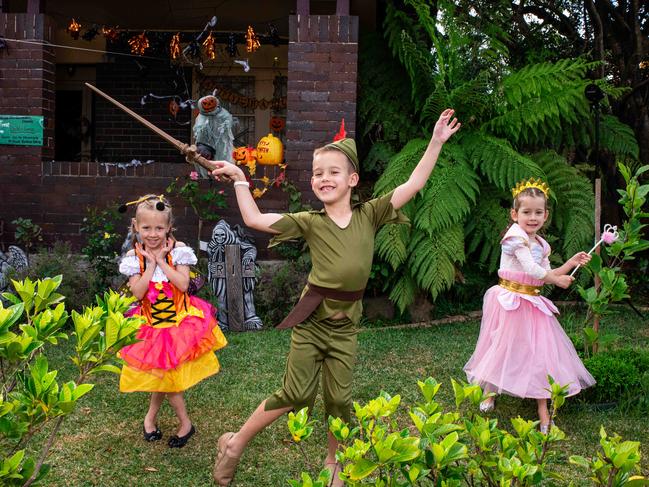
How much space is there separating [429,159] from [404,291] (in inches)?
140

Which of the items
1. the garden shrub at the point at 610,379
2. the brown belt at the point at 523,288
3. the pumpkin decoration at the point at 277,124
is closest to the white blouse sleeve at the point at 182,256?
the brown belt at the point at 523,288

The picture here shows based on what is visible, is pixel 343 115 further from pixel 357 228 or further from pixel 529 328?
pixel 357 228

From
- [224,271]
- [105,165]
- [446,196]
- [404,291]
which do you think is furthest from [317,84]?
[105,165]

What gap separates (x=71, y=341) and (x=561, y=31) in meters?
7.03

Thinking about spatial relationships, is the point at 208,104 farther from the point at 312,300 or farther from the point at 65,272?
the point at 312,300

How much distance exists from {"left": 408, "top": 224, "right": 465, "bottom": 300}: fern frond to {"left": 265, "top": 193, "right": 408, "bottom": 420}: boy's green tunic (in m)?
3.14

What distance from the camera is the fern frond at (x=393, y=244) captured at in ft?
20.6

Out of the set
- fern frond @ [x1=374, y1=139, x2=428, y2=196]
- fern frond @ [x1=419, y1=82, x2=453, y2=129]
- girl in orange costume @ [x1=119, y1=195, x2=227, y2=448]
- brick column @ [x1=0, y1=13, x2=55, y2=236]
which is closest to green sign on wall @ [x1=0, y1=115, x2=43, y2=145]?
brick column @ [x1=0, y1=13, x2=55, y2=236]

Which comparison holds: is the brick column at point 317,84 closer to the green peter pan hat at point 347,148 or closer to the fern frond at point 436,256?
the fern frond at point 436,256

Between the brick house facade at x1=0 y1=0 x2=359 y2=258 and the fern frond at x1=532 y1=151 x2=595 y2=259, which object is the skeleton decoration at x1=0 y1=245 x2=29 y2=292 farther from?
the fern frond at x1=532 y1=151 x2=595 y2=259

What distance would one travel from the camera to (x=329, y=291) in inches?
121

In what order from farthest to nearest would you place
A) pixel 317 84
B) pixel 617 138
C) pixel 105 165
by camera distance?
pixel 617 138 < pixel 105 165 < pixel 317 84

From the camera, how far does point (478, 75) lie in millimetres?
6500

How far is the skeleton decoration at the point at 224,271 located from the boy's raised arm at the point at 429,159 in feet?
11.5
